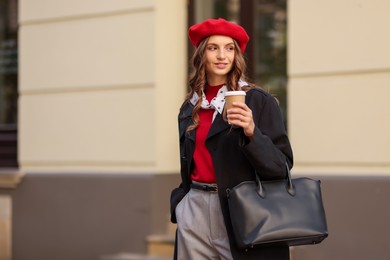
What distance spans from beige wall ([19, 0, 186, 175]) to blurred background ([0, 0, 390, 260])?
0.01 metres

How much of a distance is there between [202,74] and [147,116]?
2910mm

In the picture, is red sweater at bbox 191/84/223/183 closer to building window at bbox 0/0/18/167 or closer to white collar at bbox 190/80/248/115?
white collar at bbox 190/80/248/115

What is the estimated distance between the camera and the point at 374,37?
199 inches

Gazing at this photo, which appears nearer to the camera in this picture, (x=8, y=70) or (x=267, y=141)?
(x=267, y=141)

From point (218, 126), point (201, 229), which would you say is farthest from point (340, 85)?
point (201, 229)

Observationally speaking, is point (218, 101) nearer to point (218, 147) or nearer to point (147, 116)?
point (218, 147)

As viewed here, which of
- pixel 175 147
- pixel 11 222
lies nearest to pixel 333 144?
pixel 175 147

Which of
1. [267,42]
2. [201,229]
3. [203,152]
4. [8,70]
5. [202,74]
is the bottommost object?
[201,229]

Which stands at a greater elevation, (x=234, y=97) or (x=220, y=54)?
(x=220, y=54)

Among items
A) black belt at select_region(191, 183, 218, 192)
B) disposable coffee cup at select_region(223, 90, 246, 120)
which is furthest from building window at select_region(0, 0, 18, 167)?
disposable coffee cup at select_region(223, 90, 246, 120)

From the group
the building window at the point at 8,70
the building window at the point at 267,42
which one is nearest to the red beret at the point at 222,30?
the building window at the point at 267,42

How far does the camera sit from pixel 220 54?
10.5ft

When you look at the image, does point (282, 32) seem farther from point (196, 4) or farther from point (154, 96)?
point (154, 96)

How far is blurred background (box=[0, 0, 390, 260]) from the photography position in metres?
5.11
